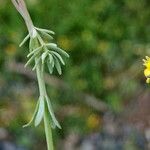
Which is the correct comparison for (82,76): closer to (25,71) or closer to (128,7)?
(25,71)

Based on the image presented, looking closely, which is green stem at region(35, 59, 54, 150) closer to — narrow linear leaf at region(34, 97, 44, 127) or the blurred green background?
narrow linear leaf at region(34, 97, 44, 127)

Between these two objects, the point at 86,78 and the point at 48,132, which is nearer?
the point at 48,132

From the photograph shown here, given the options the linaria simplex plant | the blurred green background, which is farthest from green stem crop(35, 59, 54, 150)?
the blurred green background

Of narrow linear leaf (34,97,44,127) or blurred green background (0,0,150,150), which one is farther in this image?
blurred green background (0,0,150,150)

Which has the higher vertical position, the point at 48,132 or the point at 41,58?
the point at 41,58

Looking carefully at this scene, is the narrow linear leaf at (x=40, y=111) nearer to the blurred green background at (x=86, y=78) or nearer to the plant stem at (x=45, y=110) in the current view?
the plant stem at (x=45, y=110)

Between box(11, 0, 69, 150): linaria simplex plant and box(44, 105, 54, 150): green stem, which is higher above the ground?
box(11, 0, 69, 150): linaria simplex plant

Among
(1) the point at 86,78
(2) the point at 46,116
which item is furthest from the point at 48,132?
(1) the point at 86,78

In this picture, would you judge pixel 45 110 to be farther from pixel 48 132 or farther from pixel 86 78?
pixel 86 78

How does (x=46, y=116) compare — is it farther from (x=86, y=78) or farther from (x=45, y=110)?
(x=86, y=78)
